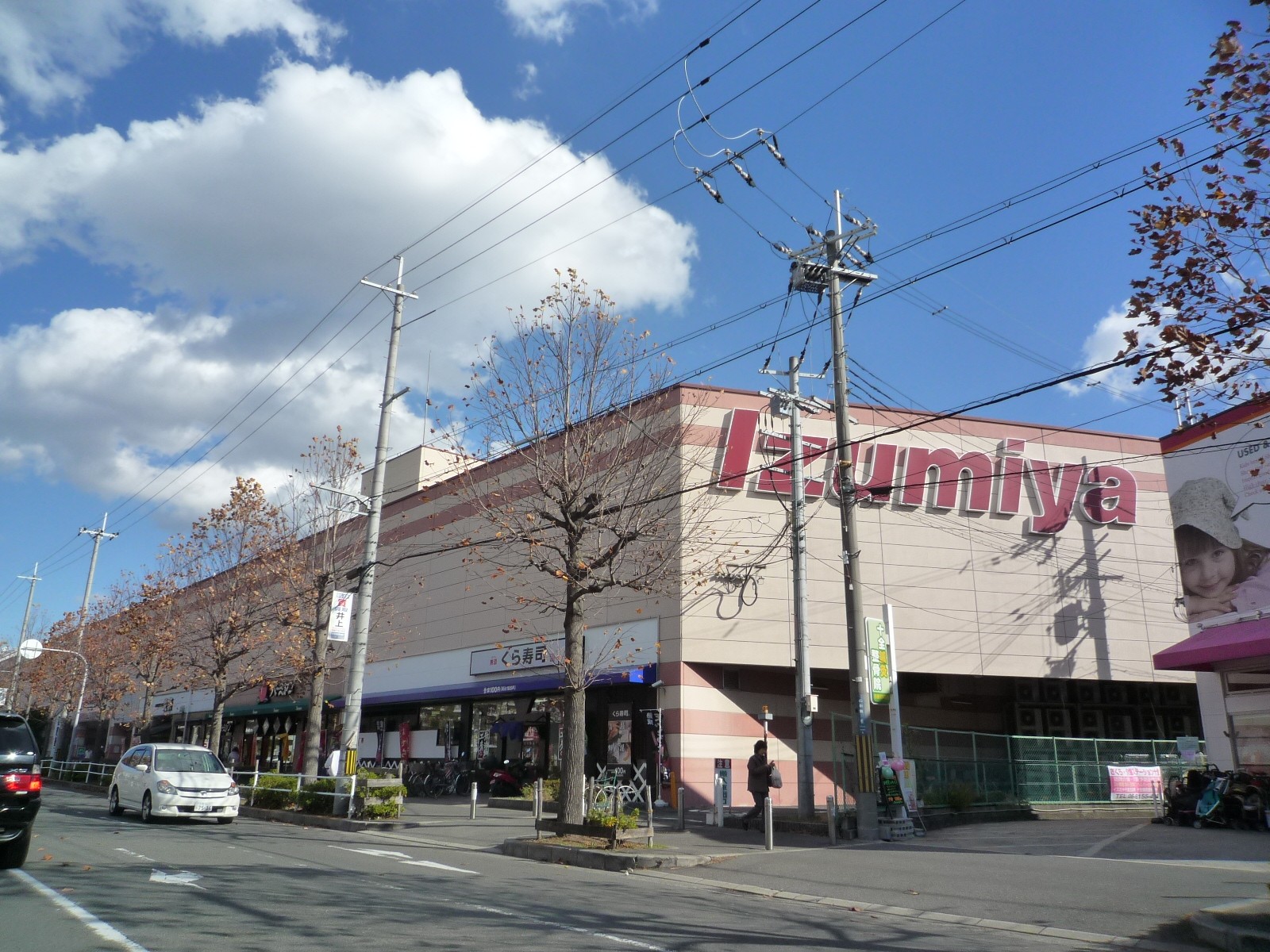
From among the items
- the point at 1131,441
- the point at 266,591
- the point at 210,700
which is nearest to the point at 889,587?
the point at 1131,441

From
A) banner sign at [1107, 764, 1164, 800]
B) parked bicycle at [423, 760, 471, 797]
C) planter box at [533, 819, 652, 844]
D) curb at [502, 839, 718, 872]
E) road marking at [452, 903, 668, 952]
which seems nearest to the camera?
road marking at [452, 903, 668, 952]

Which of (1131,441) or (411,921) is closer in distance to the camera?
(411,921)

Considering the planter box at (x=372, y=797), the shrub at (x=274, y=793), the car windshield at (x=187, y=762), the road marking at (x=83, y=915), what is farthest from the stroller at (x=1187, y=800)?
the car windshield at (x=187, y=762)

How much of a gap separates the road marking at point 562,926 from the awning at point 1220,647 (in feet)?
54.6

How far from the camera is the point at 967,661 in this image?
92.7ft

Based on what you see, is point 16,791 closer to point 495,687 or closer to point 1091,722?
point 495,687

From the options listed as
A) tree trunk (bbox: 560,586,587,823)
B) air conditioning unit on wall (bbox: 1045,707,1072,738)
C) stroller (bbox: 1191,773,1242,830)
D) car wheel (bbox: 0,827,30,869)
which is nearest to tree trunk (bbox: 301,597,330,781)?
tree trunk (bbox: 560,586,587,823)

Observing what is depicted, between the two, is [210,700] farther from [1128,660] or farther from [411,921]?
[411,921]

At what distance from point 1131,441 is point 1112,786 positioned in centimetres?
1250

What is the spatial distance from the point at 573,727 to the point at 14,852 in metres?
8.07

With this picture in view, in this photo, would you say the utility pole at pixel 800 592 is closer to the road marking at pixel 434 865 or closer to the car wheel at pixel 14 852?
the road marking at pixel 434 865

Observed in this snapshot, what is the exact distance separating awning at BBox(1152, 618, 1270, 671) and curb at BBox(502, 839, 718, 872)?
12.4 meters

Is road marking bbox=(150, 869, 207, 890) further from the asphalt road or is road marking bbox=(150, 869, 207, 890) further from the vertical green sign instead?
the vertical green sign

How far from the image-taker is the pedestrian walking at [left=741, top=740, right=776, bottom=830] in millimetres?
18938
